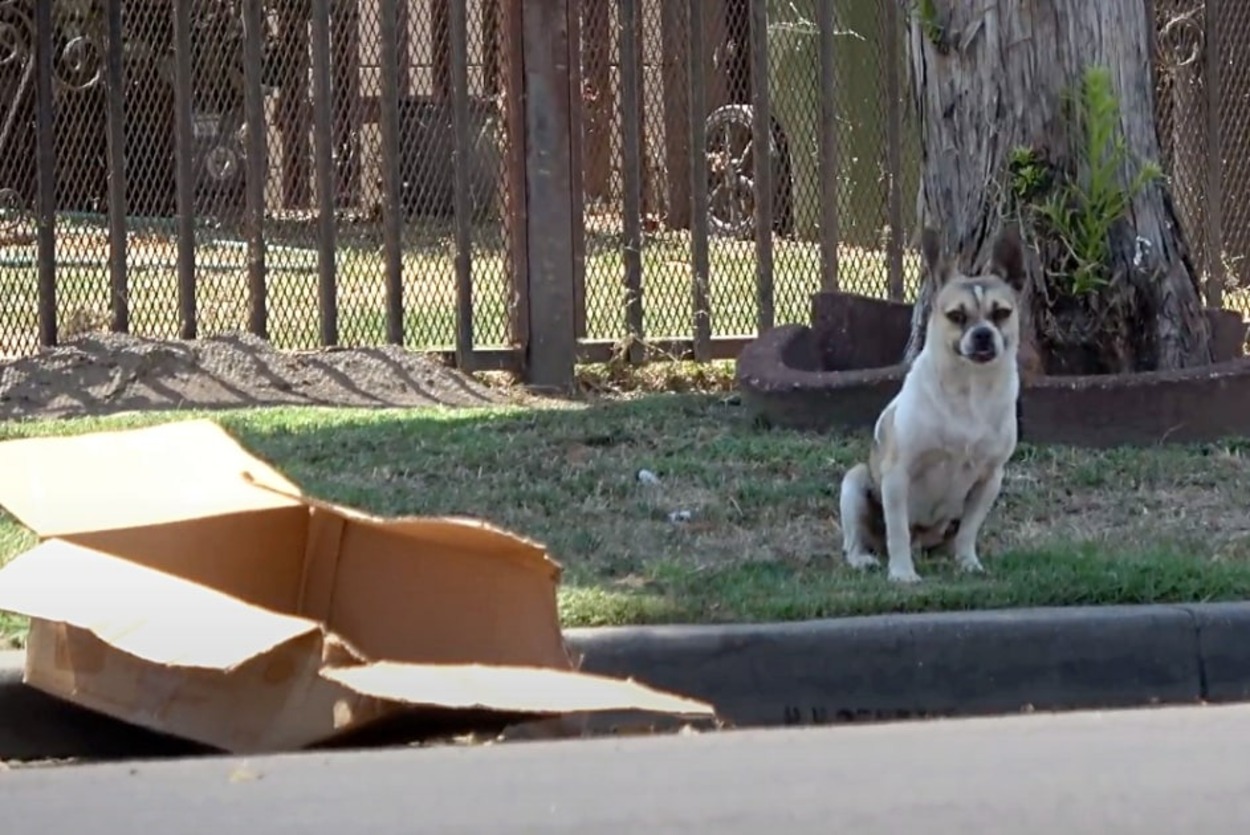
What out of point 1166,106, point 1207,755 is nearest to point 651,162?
point 1166,106

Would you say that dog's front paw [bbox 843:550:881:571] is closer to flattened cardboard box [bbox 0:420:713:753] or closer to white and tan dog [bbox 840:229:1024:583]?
white and tan dog [bbox 840:229:1024:583]

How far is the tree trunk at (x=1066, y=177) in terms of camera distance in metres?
8.07

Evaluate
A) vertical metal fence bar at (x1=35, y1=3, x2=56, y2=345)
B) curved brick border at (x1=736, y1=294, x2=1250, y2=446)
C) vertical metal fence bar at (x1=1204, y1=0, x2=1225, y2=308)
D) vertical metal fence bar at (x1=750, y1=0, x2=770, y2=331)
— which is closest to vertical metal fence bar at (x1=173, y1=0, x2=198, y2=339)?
vertical metal fence bar at (x1=35, y1=3, x2=56, y2=345)

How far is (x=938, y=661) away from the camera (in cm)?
562

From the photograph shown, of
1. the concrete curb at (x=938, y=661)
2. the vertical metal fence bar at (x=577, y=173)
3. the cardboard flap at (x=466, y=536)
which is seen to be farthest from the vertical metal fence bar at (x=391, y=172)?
the cardboard flap at (x=466, y=536)

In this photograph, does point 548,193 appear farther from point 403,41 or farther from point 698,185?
point 403,41

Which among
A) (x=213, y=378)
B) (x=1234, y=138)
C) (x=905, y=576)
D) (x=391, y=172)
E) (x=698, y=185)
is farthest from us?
(x=1234, y=138)

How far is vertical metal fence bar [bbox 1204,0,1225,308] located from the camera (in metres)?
10.7

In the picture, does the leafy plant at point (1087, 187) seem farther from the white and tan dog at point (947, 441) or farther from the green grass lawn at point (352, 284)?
the green grass lawn at point (352, 284)

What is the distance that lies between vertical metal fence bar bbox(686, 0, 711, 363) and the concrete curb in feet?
14.5

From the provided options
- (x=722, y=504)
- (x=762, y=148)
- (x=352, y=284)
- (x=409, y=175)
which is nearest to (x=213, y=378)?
(x=352, y=284)

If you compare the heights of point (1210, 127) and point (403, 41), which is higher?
point (403, 41)

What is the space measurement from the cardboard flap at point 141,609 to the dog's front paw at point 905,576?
2035 mm

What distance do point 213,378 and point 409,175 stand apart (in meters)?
1.42
